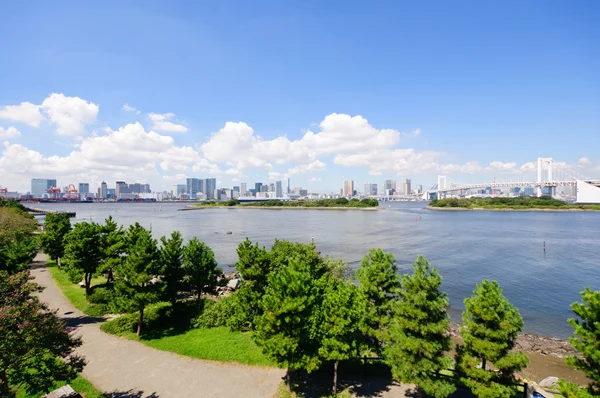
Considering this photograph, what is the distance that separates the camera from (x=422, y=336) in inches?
588

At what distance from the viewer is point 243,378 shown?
709 inches

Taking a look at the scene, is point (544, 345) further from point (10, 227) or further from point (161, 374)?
point (10, 227)

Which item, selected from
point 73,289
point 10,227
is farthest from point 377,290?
point 10,227

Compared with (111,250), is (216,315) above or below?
below

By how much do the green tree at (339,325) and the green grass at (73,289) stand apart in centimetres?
2292

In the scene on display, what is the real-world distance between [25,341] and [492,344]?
19166mm

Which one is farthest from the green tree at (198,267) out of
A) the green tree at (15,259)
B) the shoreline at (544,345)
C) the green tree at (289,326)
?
the shoreline at (544,345)

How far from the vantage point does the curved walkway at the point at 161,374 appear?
660 inches

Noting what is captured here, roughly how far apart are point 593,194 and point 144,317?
239063mm

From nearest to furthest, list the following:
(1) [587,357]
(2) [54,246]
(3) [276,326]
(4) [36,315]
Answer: (1) [587,357], (4) [36,315], (3) [276,326], (2) [54,246]

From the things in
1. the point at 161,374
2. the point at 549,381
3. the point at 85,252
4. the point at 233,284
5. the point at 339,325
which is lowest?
the point at 549,381

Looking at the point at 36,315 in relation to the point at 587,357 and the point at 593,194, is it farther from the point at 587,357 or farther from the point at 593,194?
the point at 593,194

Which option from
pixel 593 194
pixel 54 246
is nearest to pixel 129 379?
pixel 54 246


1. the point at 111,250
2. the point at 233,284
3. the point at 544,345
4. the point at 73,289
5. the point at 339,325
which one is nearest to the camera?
the point at 339,325
